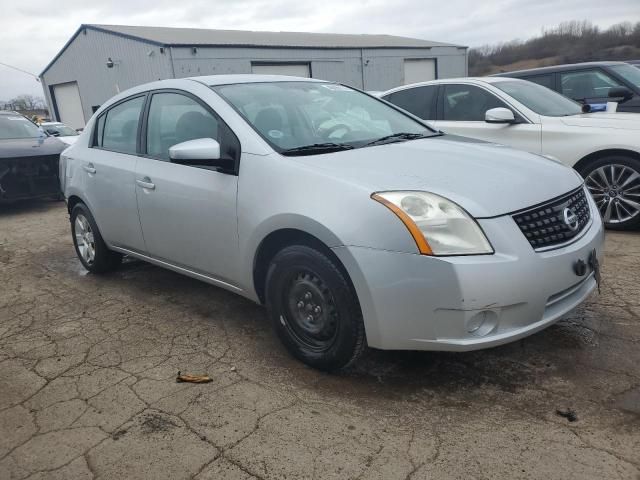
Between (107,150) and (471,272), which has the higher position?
(107,150)

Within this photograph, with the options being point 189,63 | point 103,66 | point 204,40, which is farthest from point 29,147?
point 103,66

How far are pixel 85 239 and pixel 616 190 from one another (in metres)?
4.97

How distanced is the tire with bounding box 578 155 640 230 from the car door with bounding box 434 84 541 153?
1.88 ft

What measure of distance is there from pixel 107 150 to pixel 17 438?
2467 mm

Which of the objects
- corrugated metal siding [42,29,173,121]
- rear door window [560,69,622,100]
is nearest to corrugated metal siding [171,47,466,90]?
corrugated metal siding [42,29,173,121]

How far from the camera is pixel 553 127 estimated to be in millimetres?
5238

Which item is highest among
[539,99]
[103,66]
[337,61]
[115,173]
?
[103,66]

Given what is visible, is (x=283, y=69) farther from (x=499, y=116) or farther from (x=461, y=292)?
(x=461, y=292)

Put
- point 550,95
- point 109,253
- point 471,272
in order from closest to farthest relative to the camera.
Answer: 1. point 471,272
2. point 109,253
3. point 550,95

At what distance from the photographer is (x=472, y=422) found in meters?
2.33

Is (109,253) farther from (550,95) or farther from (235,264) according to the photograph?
(550,95)

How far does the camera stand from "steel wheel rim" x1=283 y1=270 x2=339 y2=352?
104 inches

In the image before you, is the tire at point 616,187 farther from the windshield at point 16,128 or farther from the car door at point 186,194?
the windshield at point 16,128

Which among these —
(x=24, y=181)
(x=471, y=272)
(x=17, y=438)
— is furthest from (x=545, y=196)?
(x=24, y=181)
